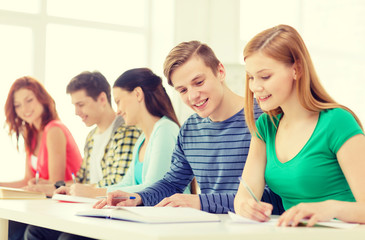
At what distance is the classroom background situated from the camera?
4766 mm

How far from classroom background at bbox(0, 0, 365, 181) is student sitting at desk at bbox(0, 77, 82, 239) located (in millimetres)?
875

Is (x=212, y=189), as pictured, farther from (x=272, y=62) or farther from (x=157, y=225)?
(x=157, y=225)

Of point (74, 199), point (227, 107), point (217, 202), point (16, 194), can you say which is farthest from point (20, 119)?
point (217, 202)

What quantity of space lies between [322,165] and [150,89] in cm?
140

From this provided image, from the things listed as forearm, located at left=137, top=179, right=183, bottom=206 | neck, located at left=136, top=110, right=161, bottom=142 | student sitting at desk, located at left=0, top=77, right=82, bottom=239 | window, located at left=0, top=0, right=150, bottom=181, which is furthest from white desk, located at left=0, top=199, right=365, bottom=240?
window, located at left=0, top=0, right=150, bottom=181

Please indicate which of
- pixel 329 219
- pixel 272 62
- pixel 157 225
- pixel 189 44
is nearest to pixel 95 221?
pixel 157 225

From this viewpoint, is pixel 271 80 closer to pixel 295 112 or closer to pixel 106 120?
pixel 295 112

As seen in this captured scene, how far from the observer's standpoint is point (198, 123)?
2182 millimetres

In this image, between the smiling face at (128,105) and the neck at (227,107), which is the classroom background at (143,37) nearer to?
the smiling face at (128,105)

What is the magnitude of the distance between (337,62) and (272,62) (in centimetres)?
424

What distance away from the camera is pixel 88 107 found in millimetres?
3342

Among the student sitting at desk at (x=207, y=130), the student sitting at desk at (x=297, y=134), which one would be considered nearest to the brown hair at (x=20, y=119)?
the student sitting at desk at (x=207, y=130)

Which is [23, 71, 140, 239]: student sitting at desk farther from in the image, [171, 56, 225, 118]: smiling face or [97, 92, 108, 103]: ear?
[171, 56, 225, 118]: smiling face

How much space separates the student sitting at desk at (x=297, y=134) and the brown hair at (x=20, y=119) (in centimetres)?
A: 237
